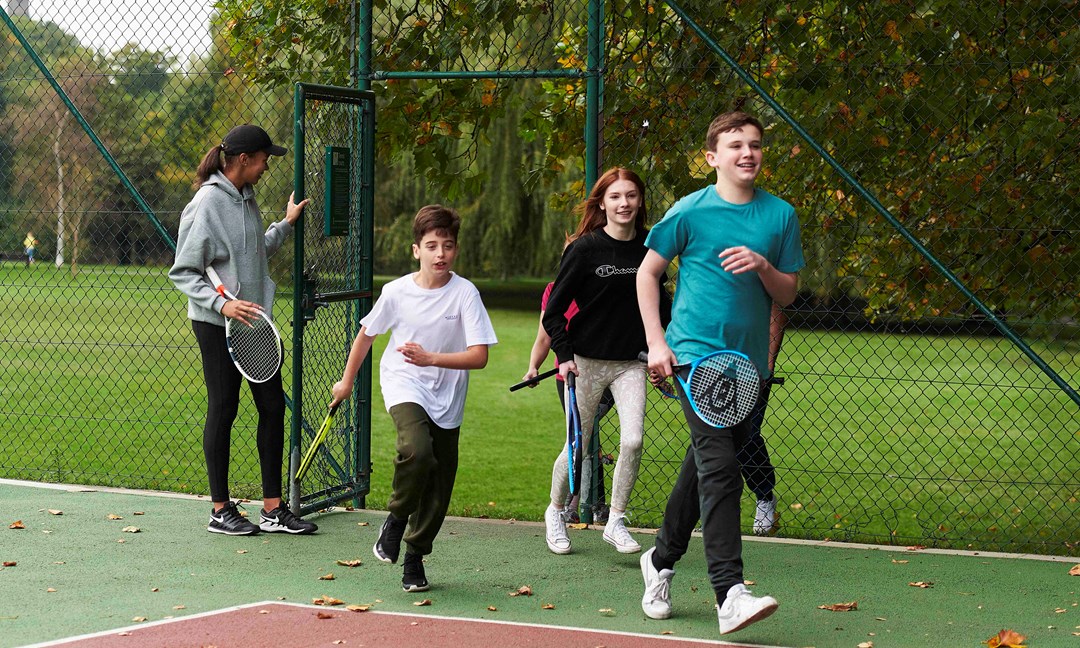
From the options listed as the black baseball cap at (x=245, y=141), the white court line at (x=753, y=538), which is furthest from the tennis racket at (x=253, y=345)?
the white court line at (x=753, y=538)

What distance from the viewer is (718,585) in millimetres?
4777

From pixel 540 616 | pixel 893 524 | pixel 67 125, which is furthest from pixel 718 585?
pixel 67 125

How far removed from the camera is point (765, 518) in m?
7.11

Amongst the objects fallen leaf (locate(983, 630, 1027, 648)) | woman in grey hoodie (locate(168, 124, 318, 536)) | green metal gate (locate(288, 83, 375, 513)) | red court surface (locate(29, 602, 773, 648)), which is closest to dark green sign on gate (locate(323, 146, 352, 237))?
green metal gate (locate(288, 83, 375, 513))

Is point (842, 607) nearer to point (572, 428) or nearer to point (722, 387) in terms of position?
point (722, 387)

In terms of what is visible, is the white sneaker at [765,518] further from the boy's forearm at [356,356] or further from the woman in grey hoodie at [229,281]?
the boy's forearm at [356,356]

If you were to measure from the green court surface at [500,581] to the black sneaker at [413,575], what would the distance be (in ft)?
0.15

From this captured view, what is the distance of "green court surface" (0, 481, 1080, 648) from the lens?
201 inches

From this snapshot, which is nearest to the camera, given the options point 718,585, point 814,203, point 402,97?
point 718,585

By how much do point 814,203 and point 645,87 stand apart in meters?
1.34

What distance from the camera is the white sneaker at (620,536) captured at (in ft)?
20.2

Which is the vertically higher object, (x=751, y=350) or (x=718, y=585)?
(x=751, y=350)

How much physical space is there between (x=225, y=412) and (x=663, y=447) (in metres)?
5.58

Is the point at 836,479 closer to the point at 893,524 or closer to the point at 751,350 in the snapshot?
the point at 893,524
